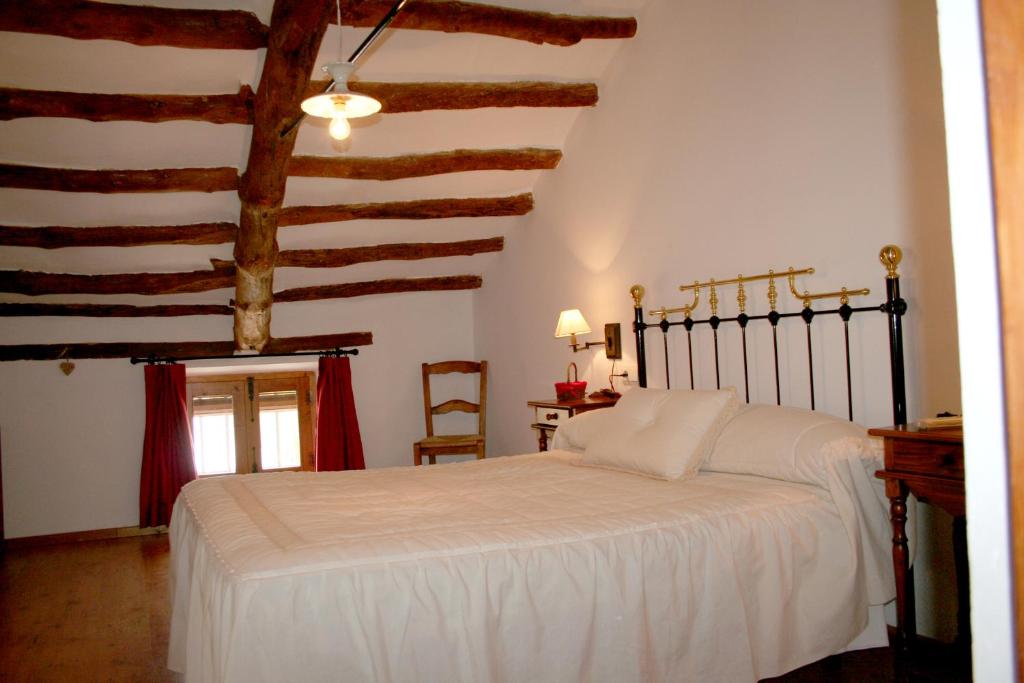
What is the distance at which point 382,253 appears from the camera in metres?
5.61

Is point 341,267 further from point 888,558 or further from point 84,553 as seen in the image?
point 888,558

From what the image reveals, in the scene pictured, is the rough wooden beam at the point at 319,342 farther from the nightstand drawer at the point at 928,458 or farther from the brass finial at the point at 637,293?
the nightstand drawer at the point at 928,458

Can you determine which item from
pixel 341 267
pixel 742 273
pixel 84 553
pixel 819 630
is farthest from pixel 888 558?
pixel 84 553

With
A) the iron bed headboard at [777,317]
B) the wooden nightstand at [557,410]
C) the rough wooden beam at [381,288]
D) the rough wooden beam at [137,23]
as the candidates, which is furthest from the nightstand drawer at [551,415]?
the rough wooden beam at [137,23]

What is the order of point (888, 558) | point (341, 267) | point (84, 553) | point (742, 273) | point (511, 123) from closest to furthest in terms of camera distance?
point (888, 558)
point (742, 273)
point (511, 123)
point (84, 553)
point (341, 267)

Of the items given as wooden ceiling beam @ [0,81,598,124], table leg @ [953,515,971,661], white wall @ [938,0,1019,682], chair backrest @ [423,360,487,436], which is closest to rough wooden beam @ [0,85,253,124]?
wooden ceiling beam @ [0,81,598,124]

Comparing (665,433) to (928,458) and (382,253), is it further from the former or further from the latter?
(382,253)

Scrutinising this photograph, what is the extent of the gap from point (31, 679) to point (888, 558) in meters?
2.91

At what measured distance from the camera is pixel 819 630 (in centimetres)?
229

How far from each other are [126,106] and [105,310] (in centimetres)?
214

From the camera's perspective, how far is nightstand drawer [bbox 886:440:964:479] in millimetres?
2156

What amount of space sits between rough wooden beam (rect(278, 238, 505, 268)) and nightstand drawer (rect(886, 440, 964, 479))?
3911 mm

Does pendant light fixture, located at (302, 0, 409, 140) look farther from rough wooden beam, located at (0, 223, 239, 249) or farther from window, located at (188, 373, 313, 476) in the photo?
window, located at (188, 373, 313, 476)

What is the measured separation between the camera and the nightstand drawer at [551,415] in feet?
14.3
